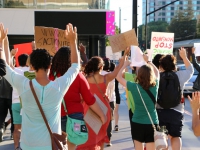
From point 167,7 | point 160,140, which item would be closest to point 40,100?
point 160,140

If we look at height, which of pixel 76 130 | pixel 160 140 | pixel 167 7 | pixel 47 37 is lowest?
pixel 160 140

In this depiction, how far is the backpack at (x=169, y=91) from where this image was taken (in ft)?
18.3

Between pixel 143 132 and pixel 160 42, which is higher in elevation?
pixel 160 42

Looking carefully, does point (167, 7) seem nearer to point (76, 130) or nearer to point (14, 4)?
point (14, 4)

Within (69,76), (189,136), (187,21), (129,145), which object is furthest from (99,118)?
(187,21)

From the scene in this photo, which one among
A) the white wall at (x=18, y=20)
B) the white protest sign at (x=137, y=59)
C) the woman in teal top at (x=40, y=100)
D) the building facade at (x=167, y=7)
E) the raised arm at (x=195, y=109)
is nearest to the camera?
the woman in teal top at (x=40, y=100)

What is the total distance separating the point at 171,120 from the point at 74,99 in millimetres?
1748

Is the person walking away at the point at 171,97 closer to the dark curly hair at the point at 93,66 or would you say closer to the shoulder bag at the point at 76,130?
the dark curly hair at the point at 93,66

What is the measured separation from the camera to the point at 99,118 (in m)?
5.22

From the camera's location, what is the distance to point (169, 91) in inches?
219

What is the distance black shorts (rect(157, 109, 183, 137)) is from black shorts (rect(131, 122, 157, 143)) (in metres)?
0.50

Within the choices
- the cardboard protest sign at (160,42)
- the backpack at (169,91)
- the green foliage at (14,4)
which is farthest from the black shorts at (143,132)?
the green foliage at (14,4)

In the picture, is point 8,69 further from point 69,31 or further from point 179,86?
point 179,86

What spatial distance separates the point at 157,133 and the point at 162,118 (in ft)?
2.59
